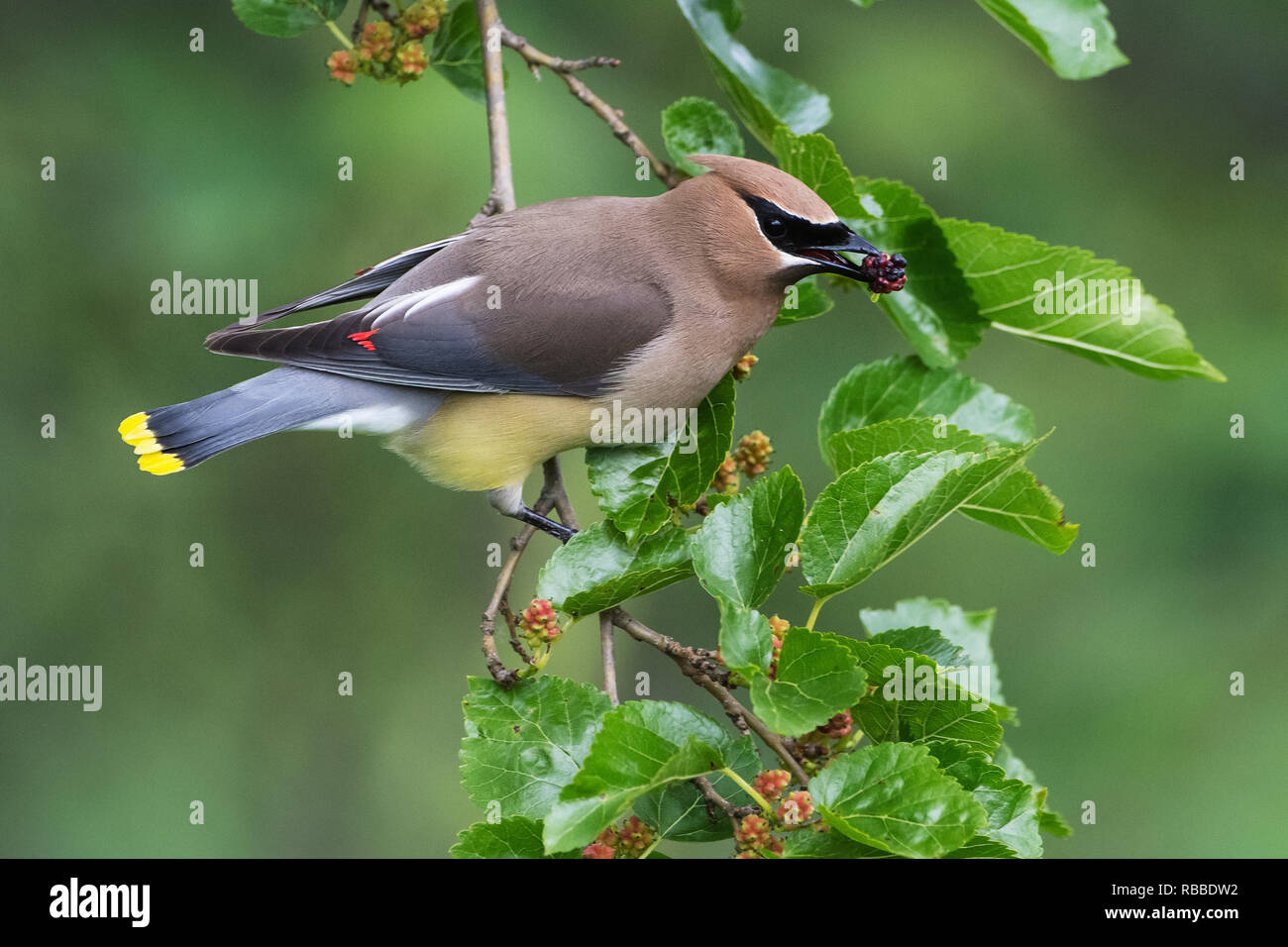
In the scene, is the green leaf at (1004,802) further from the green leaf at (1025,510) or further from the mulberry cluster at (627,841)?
the mulberry cluster at (627,841)

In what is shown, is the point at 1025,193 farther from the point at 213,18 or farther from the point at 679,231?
the point at 213,18

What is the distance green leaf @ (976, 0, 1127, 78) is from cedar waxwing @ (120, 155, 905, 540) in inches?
33.0

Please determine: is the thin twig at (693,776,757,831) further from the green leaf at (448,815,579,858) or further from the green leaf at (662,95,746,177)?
the green leaf at (662,95,746,177)

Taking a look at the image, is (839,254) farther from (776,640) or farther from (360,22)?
(360,22)

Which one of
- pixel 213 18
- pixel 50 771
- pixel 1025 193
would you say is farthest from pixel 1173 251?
pixel 50 771

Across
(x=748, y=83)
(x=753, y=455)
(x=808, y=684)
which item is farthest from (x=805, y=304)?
(x=808, y=684)

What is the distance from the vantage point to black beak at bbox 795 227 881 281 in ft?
10.0

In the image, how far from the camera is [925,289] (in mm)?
3057

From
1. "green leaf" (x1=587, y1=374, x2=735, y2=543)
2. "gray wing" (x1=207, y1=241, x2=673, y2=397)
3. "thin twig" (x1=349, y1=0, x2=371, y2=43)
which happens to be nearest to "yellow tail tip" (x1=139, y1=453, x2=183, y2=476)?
"gray wing" (x1=207, y1=241, x2=673, y2=397)

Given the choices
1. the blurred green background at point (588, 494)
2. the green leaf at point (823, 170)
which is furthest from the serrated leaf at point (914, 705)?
the blurred green background at point (588, 494)

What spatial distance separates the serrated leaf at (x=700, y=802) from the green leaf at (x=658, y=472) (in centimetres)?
46

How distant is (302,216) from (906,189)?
8.90ft

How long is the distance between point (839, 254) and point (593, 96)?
2.40 ft

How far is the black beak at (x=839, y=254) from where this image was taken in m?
3.05
